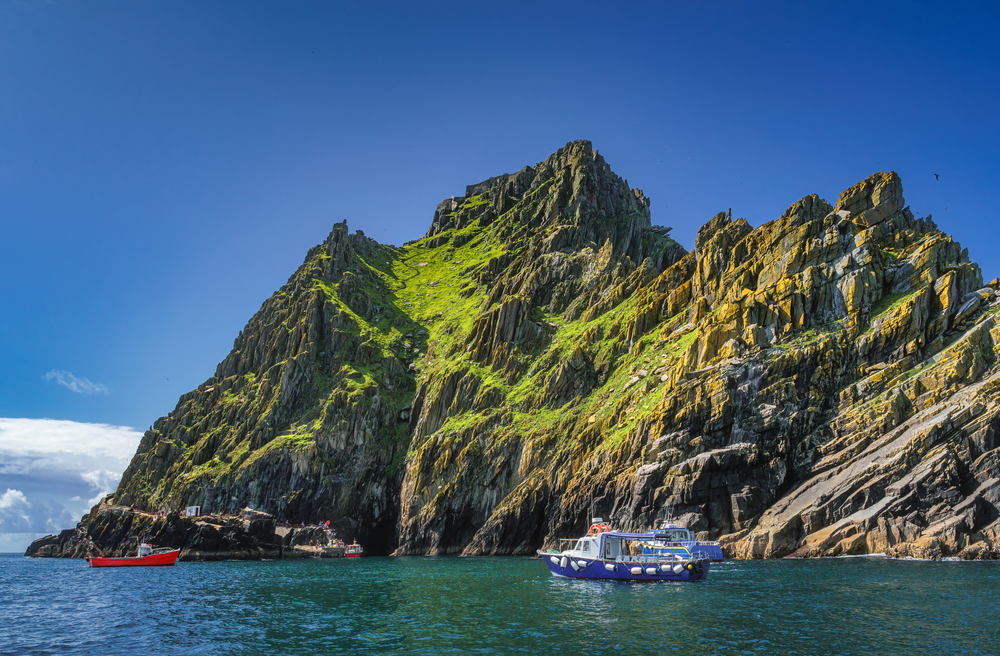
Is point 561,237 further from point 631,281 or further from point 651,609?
point 651,609

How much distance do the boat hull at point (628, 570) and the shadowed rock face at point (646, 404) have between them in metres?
23.6

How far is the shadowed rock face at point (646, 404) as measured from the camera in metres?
73.6

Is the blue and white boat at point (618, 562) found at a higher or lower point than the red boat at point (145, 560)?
higher

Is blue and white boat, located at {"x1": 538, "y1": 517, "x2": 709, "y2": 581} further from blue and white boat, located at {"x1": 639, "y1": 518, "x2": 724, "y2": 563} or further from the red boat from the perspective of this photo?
the red boat

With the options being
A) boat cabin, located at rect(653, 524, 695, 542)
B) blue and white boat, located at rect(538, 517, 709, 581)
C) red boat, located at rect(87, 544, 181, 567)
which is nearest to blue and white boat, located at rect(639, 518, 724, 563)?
boat cabin, located at rect(653, 524, 695, 542)

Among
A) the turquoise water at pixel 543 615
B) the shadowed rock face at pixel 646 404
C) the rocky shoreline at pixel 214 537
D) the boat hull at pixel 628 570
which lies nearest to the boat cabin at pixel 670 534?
the turquoise water at pixel 543 615

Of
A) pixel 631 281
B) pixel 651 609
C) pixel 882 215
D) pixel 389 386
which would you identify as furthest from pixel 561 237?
pixel 651 609

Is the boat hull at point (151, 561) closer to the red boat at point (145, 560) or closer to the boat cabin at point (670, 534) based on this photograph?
the red boat at point (145, 560)

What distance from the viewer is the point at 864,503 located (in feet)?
232

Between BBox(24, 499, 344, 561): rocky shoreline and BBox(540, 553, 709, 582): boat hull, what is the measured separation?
70.3 m

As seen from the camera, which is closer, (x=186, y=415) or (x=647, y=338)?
(x=647, y=338)

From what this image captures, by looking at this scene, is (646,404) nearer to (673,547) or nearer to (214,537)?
(673,547)

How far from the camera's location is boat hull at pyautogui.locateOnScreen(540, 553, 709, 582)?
187 feet

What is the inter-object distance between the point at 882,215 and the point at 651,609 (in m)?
92.7
